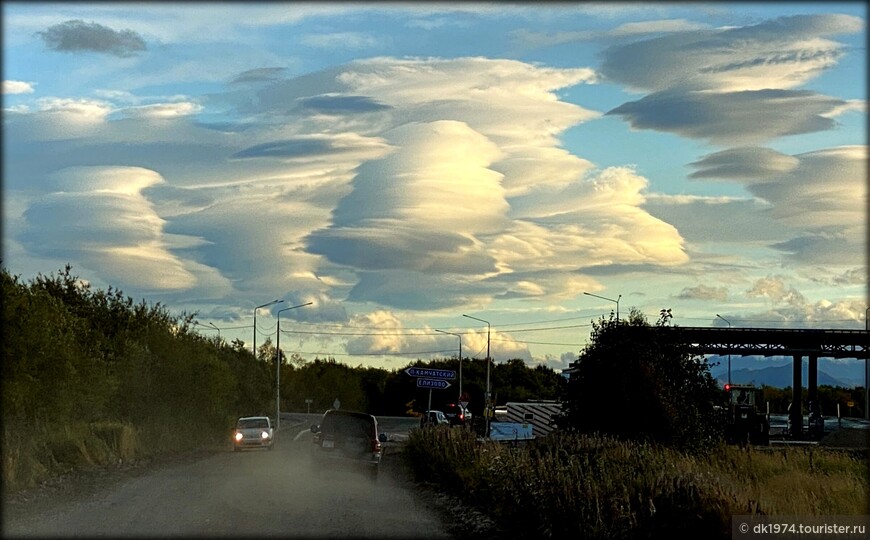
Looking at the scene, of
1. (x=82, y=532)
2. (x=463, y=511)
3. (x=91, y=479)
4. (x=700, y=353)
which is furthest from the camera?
(x=700, y=353)


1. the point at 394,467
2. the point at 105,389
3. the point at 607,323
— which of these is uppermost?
the point at 607,323

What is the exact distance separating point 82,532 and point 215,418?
4168 cm

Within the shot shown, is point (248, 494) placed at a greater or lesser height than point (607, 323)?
lesser

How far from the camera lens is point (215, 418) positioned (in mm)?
56750

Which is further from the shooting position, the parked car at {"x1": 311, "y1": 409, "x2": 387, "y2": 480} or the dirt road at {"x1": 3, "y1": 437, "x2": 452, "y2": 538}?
the parked car at {"x1": 311, "y1": 409, "x2": 387, "y2": 480}

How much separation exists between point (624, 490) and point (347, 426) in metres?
14.8

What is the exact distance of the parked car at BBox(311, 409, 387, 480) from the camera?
28.8 metres

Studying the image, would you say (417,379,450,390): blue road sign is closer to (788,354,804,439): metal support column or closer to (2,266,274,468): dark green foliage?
(2,266,274,468): dark green foliage

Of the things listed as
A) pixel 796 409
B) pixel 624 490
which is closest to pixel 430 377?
pixel 624 490

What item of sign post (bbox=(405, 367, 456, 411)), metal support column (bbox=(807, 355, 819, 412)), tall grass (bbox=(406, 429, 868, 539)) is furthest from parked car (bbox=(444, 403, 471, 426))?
metal support column (bbox=(807, 355, 819, 412))

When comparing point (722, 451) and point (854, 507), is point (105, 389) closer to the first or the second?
point (722, 451)

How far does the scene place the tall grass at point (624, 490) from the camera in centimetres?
1484

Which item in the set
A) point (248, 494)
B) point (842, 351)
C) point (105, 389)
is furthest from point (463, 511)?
point (842, 351)

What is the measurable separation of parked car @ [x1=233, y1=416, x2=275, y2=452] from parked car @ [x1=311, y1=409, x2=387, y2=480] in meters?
17.8
